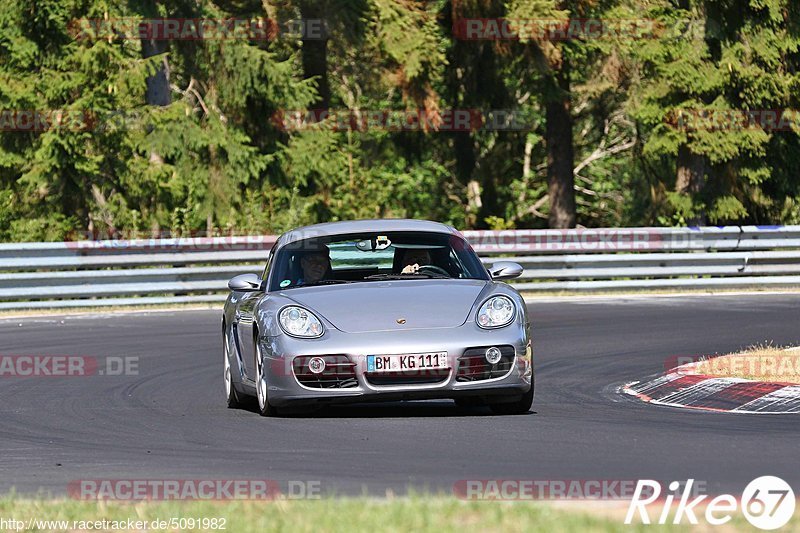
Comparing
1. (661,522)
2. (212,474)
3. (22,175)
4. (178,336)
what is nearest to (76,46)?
(22,175)

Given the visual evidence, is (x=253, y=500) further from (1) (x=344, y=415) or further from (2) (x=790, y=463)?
(1) (x=344, y=415)

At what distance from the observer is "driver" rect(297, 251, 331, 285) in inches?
448

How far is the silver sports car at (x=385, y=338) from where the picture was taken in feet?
33.6

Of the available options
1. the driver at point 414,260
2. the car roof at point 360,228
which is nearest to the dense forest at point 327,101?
the car roof at point 360,228

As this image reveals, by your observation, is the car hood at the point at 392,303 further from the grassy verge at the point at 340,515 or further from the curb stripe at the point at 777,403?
the grassy verge at the point at 340,515

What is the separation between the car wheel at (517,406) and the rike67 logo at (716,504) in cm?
330

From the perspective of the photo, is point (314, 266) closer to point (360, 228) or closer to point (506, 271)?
point (360, 228)

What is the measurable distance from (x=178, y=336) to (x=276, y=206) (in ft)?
50.5

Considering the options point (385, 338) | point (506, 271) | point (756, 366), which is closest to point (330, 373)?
point (385, 338)

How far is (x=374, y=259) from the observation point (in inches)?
462

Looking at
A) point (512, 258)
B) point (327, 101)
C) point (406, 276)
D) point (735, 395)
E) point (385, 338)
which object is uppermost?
point (327, 101)

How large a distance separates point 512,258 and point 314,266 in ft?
42.9

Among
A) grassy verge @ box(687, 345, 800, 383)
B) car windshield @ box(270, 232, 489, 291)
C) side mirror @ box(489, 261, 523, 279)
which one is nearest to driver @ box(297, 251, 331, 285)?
car windshield @ box(270, 232, 489, 291)

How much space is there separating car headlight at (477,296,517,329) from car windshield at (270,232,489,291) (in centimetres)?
→ 86
